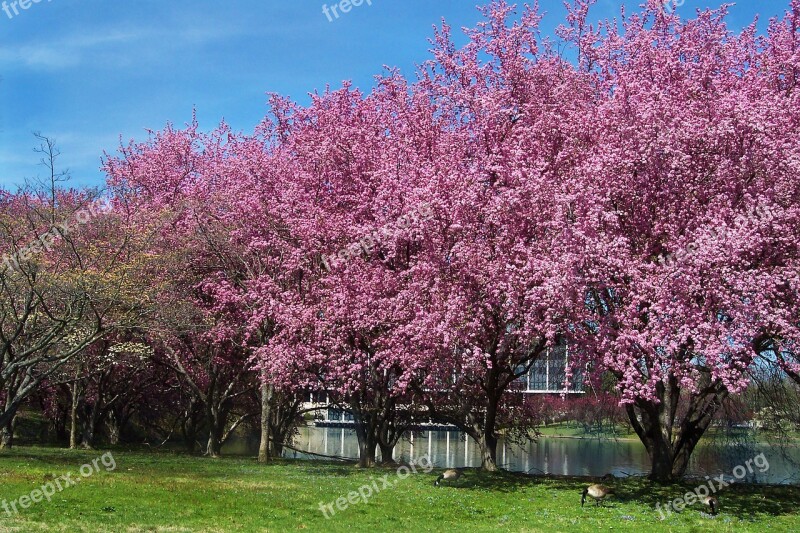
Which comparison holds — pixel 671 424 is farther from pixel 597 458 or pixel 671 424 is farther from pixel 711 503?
pixel 597 458

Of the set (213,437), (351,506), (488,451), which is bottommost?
(351,506)

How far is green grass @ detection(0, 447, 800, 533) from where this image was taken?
16.0 m

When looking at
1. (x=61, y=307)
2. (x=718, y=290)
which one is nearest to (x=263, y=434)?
(x=61, y=307)

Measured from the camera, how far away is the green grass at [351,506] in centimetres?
1605

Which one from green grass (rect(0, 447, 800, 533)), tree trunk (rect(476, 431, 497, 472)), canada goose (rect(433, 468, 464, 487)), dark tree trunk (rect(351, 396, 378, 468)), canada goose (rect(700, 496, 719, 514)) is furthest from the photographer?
dark tree trunk (rect(351, 396, 378, 468))

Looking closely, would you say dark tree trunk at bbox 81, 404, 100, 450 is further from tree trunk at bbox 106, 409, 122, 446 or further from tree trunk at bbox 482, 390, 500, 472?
tree trunk at bbox 482, 390, 500, 472

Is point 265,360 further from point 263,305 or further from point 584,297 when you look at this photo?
point 584,297

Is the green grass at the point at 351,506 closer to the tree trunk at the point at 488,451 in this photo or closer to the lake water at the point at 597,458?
the tree trunk at the point at 488,451

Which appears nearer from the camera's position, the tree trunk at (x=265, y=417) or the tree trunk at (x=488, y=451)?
the tree trunk at (x=488, y=451)

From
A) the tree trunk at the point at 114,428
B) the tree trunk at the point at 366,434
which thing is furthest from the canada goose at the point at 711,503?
the tree trunk at the point at 114,428

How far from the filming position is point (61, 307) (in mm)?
28547

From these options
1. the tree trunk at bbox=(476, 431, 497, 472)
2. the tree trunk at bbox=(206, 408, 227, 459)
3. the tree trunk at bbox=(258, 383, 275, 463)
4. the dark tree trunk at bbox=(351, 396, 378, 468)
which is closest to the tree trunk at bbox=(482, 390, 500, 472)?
the tree trunk at bbox=(476, 431, 497, 472)

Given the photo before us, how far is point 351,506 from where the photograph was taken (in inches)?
737

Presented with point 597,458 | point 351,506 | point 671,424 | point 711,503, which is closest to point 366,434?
point 671,424
